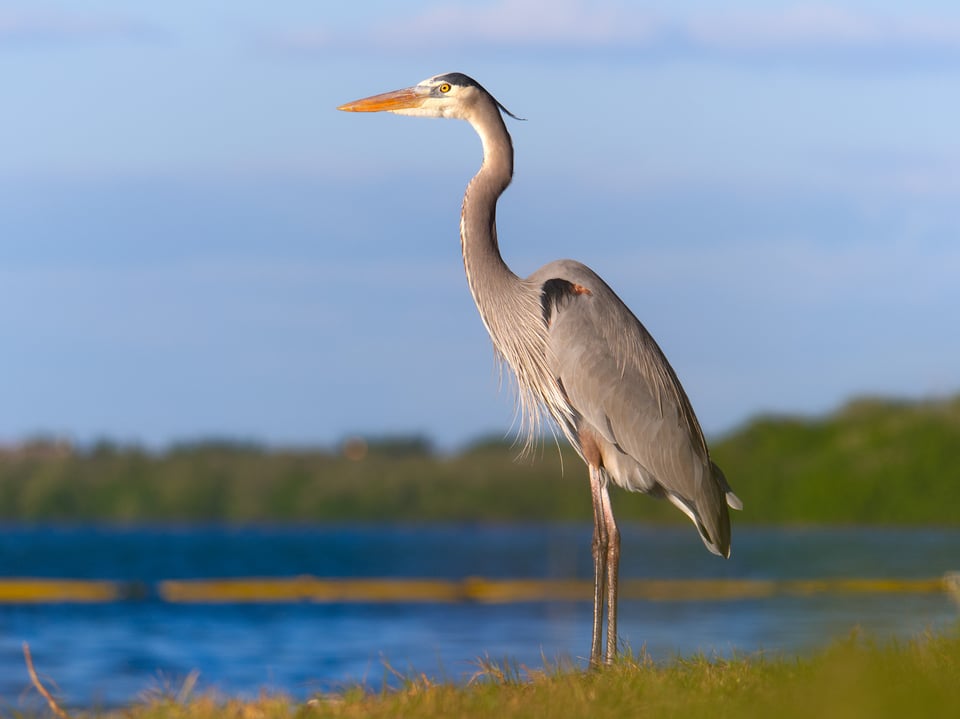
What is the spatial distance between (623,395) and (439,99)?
2.22 meters

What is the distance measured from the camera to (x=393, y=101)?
8945mm

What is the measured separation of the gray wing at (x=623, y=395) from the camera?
8477 mm

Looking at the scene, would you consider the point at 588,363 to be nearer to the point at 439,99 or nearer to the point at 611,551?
the point at 611,551

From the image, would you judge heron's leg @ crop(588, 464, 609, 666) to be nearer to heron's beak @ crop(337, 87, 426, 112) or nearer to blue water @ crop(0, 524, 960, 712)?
blue water @ crop(0, 524, 960, 712)

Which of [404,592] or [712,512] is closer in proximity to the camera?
[712,512]

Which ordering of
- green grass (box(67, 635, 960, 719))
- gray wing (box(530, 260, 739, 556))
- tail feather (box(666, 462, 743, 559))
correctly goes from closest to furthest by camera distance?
green grass (box(67, 635, 960, 719)), gray wing (box(530, 260, 739, 556)), tail feather (box(666, 462, 743, 559))

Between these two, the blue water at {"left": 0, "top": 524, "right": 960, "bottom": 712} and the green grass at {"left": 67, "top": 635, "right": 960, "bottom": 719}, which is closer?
the green grass at {"left": 67, "top": 635, "right": 960, "bottom": 719}

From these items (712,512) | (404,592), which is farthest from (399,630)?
(712,512)

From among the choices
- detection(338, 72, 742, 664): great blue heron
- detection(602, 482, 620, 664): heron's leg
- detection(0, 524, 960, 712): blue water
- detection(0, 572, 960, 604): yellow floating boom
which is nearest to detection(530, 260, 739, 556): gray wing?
detection(338, 72, 742, 664): great blue heron

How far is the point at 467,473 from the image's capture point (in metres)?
111

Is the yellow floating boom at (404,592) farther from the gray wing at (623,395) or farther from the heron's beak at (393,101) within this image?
the heron's beak at (393,101)

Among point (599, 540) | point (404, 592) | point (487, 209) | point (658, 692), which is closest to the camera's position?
point (658, 692)

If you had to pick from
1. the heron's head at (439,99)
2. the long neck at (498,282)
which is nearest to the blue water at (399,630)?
the long neck at (498,282)

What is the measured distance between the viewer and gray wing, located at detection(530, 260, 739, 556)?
27.8 ft
